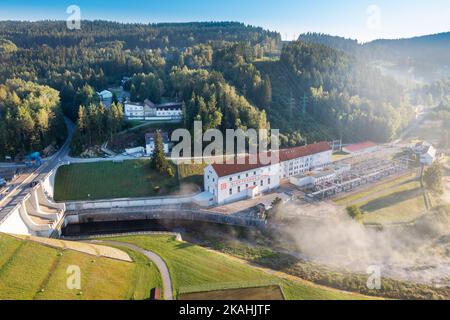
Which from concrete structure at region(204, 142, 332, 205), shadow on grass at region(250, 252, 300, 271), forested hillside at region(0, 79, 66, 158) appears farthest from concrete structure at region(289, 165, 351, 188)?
forested hillside at region(0, 79, 66, 158)

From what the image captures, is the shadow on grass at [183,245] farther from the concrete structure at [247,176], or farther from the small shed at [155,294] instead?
the concrete structure at [247,176]

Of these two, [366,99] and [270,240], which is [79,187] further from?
[366,99]

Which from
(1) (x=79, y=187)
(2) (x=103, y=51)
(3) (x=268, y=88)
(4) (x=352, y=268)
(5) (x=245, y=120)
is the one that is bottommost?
(4) (x=352, y=268)

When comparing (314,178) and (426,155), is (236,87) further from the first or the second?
(426,155)

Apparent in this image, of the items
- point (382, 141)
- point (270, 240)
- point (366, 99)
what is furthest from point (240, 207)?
point (366, 99)

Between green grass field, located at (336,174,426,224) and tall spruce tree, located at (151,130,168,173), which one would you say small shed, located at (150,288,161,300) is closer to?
tall spruce tree, located at (151,130,168,173)
